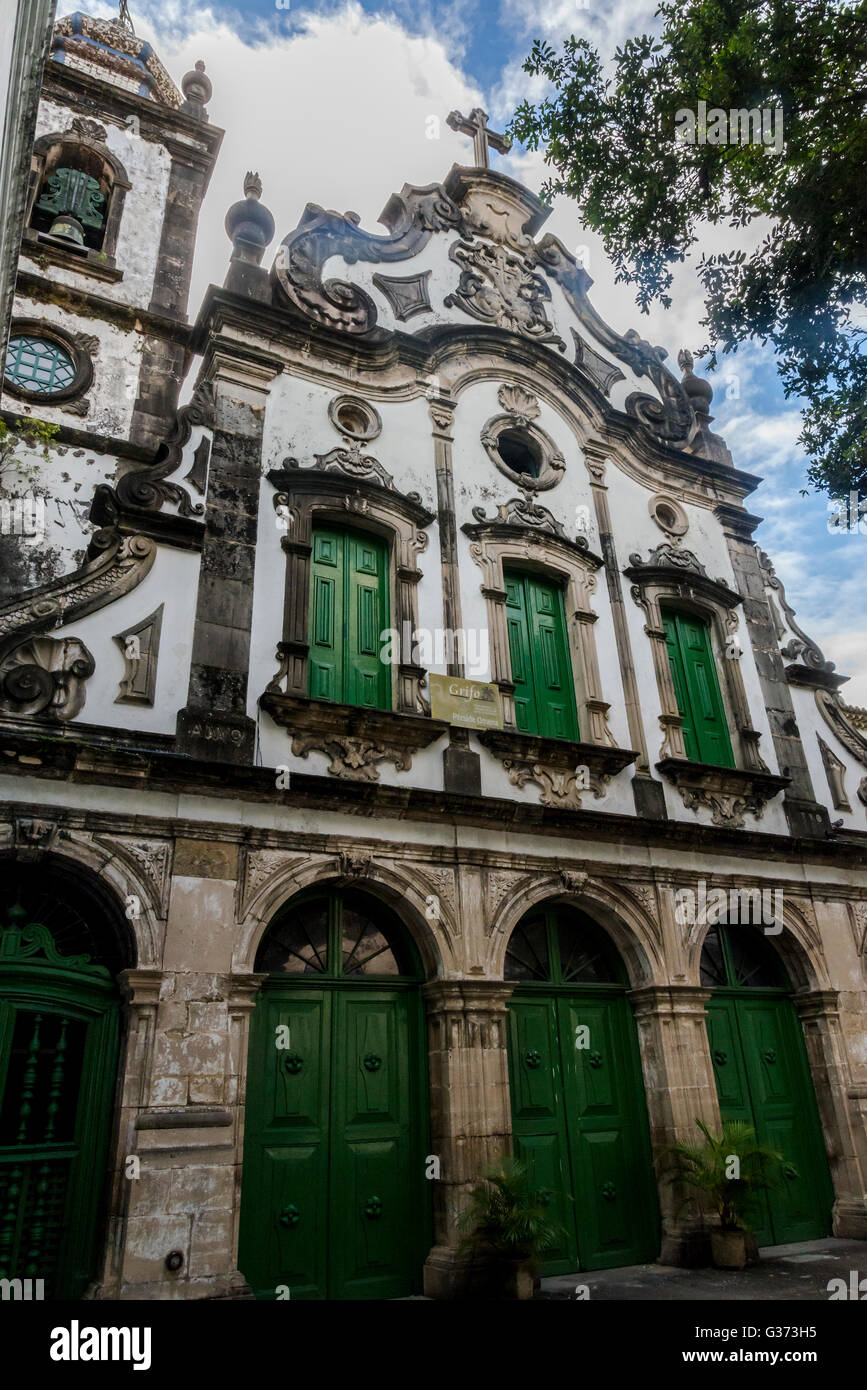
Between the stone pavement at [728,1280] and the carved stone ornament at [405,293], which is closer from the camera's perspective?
the stone pavement at [728,1280]

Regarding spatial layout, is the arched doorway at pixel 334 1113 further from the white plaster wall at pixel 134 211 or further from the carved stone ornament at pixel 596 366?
the white plaster wall at pixel 134 211

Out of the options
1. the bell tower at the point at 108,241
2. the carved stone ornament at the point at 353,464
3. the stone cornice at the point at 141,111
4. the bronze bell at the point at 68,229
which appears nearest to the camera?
the carved stone ornament at the point at 353,464

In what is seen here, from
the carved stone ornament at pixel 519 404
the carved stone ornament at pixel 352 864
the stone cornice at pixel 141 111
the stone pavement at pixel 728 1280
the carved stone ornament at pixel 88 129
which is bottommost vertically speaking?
the stone pavement at pixel 728 1280

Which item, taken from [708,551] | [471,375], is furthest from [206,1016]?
[708,551]

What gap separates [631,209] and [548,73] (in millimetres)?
1556

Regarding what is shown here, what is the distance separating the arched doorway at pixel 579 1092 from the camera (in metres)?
8.34

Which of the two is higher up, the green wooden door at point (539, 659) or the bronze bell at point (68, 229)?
the bronze bell at point (68, 229)

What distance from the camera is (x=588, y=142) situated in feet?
29.6

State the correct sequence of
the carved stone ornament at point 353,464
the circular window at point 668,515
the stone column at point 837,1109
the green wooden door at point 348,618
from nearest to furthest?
the green wooden door at point 348,618, the stone column at point 837,1109, the carved stone ornament at point 353,464, the circular window at point 668,515

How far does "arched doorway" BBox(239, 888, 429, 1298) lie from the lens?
7.11 meters

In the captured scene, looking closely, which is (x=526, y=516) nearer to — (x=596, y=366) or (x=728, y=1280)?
(x=596, y=366)

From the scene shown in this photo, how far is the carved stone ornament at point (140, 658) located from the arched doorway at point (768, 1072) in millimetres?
6782

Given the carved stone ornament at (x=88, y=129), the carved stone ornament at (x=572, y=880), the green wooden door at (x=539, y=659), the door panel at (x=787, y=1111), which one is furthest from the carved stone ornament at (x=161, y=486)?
the door panel at (x=787, y=1111)
